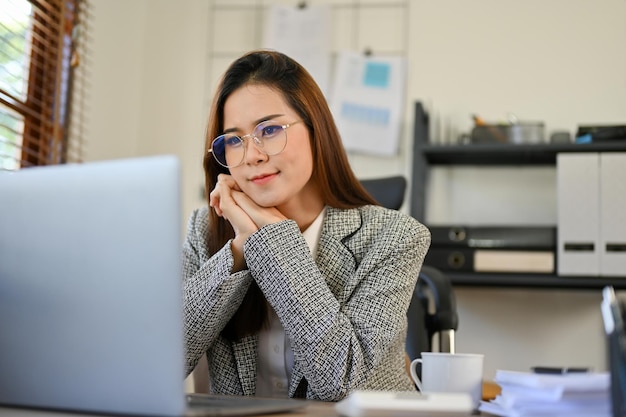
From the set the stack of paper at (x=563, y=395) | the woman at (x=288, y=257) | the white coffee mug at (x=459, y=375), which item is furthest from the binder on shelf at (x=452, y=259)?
the stack of paper at (x=563, y=395)

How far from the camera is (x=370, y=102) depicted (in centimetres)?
321

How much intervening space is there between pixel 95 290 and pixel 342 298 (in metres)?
0.60

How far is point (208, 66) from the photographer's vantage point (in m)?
3.39

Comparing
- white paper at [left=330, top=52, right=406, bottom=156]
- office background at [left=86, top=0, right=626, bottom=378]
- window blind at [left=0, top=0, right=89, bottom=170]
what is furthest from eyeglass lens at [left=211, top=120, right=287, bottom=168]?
white paper at [left=330, top=52, right=406, bottom=156]

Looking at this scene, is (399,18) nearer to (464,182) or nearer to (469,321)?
(464,182)

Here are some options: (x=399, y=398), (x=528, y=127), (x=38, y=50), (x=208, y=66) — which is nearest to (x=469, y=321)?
(x=528, y=127)

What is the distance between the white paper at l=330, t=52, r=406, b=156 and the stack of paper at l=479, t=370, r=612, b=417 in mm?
2335

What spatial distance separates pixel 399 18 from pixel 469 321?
1216 millimetres

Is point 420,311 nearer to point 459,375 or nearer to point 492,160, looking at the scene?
point 459,375

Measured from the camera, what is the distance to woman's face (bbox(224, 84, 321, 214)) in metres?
1.39

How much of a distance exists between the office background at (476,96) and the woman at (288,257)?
1615 mm

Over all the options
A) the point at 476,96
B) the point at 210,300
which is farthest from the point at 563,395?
the point at 476,96

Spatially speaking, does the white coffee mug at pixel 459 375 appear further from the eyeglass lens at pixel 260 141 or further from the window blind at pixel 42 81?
the window blind at pixel 42 81

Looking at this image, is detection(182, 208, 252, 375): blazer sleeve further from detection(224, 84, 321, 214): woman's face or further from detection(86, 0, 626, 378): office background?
detection(86, 0, 626, 378): office background
